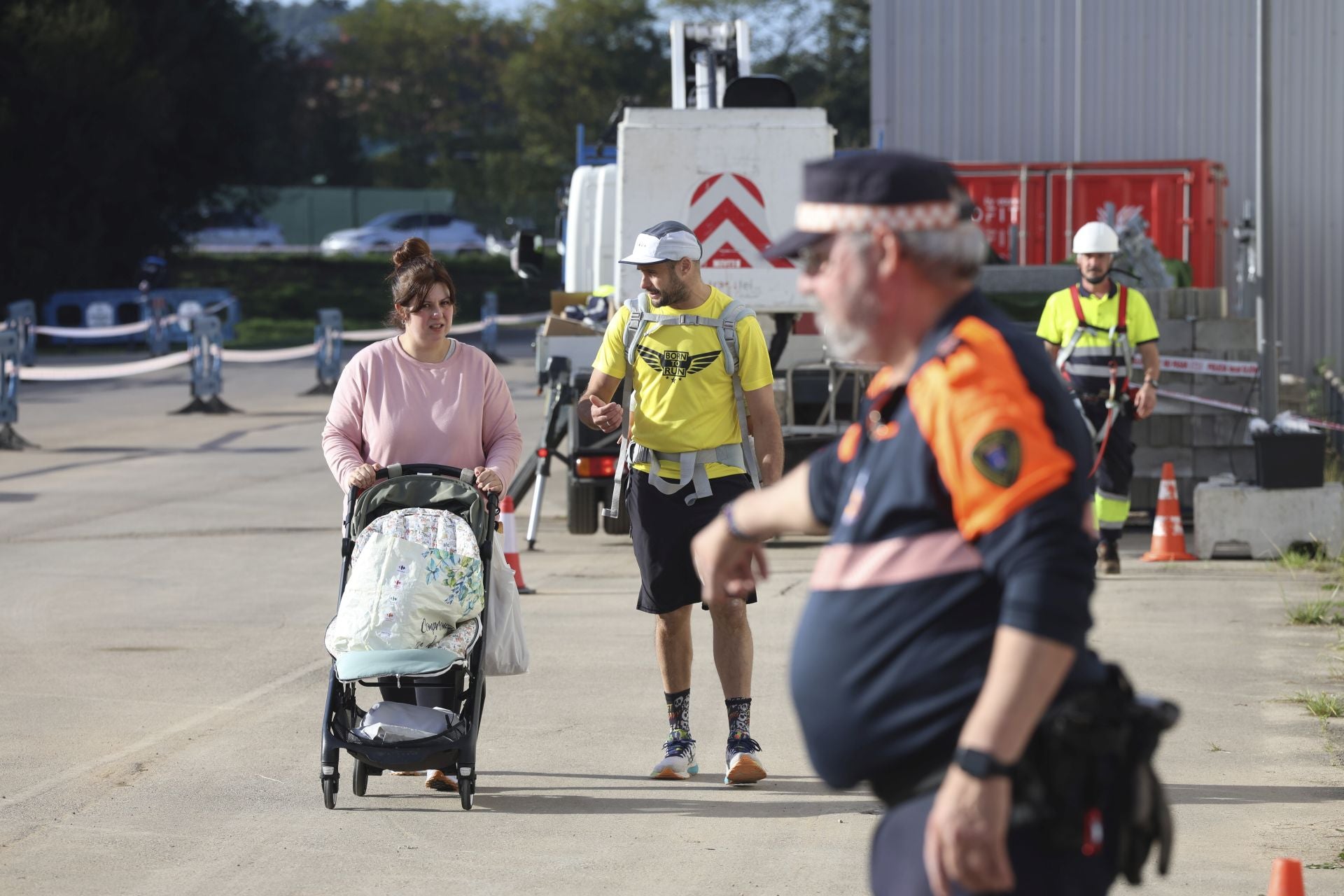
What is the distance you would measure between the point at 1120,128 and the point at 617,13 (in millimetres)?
45219

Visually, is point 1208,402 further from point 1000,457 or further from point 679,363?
point 1000,457

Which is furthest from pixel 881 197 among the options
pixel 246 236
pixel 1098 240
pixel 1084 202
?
pixel 246 236

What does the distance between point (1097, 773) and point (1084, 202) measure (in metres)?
17.0

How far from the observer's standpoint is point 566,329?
12516 mm

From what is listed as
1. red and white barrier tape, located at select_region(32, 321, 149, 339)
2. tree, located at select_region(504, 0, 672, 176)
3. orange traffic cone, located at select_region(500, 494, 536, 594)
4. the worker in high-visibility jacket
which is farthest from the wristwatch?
tree, located at select_region(504, 0, 672, 176)

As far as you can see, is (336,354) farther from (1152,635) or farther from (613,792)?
(613,792)

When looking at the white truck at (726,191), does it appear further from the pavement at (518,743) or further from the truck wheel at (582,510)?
the pavement at (518,743)

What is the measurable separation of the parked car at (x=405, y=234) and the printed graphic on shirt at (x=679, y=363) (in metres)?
47.2

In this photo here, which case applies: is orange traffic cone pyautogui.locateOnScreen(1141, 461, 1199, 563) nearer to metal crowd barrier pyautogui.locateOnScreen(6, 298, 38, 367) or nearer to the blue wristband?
the blue wristband

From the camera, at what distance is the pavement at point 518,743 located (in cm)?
520

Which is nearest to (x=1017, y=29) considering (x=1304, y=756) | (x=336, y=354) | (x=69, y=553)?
(x=336, y=354)

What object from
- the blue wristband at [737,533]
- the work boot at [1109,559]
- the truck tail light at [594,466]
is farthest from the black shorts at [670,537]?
the truck tail light at [594,466]

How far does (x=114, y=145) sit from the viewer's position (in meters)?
37.2

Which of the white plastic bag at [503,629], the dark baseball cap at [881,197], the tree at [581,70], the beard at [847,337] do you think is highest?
the tree at [581,70]
